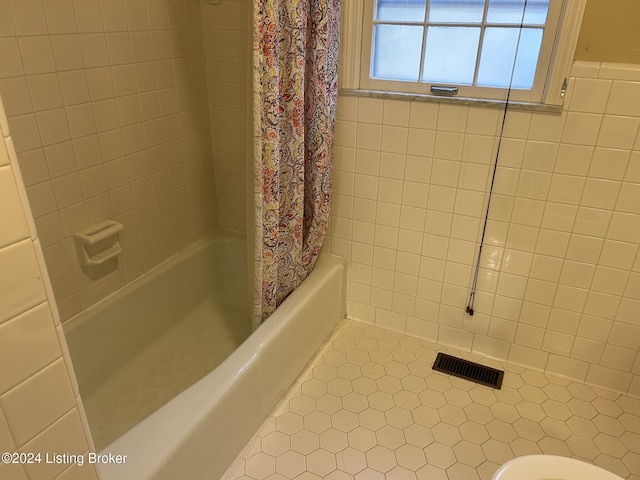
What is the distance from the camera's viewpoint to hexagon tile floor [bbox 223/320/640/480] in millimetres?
1558

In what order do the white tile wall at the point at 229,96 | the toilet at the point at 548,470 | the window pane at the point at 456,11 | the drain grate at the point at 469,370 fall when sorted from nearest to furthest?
1. the toilet at the point at 548,470
2. the window pane at the point at 456,11
3. the drain grate at the point at 469,370
4. the white tile wall at the point at 229,96

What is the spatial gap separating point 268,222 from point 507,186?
891 millimetres

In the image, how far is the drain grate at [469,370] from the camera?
6.25ft

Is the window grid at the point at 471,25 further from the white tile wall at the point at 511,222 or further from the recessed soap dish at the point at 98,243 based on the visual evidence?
the recessed soap dish at the point at 98,243

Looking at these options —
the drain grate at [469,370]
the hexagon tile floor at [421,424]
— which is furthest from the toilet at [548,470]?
the drain grate at [469,370]

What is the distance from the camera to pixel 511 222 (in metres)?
1.77

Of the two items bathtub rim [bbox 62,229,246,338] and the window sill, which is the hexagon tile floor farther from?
the window sill

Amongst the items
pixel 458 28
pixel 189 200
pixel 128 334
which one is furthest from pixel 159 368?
pixel 458 28

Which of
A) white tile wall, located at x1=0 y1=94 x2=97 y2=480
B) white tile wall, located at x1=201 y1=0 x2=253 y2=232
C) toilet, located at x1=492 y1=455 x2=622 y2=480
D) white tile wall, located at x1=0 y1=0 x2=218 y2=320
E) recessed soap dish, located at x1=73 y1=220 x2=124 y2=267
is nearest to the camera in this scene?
white tile wall, located at x1=0 y1=94 x2=97 y2=480

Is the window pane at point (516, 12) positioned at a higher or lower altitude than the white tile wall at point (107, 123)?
higher

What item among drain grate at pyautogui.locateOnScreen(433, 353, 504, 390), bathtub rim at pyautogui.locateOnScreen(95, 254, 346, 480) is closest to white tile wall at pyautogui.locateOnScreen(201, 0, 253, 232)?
bathtub rim at pyautogui.locateOnScreen(95, 254, 346, 480)

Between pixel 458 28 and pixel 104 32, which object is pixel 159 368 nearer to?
pixel 104 32

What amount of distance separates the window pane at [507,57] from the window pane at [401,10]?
0.25 metres

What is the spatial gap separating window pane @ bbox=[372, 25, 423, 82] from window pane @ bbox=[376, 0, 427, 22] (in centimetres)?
3
